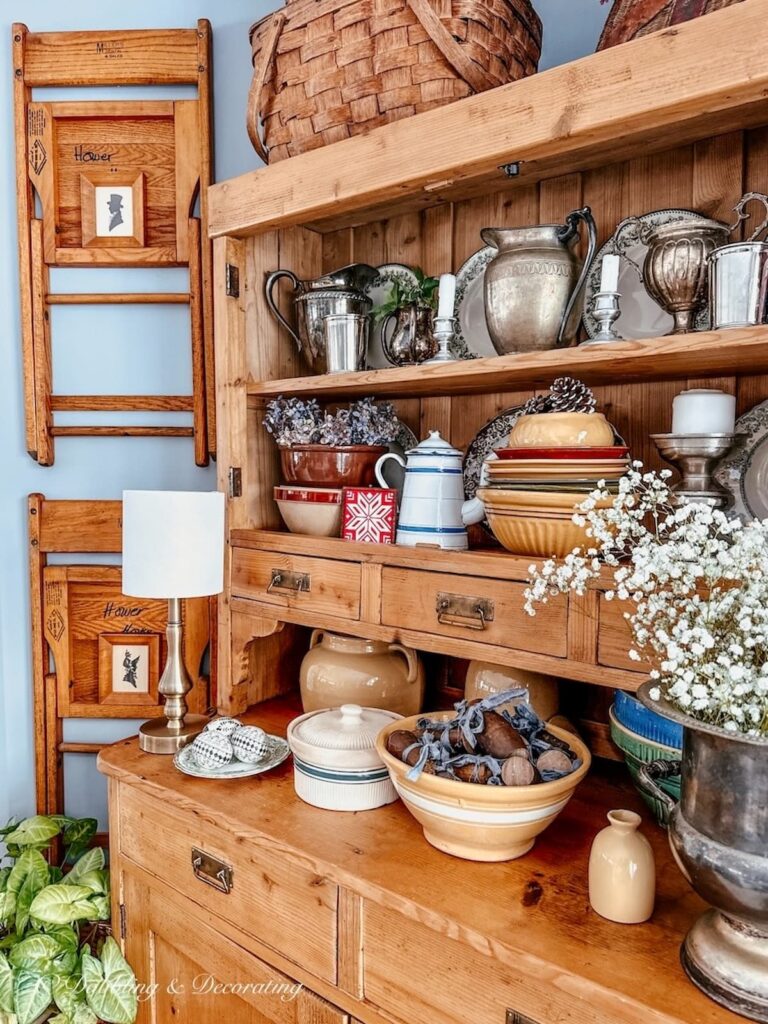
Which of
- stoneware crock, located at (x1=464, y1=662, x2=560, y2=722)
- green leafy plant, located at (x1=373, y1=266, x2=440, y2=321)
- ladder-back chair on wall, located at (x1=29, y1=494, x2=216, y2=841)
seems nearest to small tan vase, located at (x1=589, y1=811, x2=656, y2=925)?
stoneware crock, located at (x1=464, y1=662, x2=560, y2=722)

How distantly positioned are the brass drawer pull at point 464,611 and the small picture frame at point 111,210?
4.14ft

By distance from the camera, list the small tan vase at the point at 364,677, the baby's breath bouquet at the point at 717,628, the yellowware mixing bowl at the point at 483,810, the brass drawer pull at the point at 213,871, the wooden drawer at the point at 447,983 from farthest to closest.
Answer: the small tan vase at the point at 364,677, the brass drawer pull at the point at 213,871, the yellowware mixing bowl at the point at 483,810, the wooden drawer at the point at 447,983, the baby's breath bouquet at the point at 717,628

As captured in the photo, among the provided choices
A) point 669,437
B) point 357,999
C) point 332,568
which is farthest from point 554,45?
point 357,999

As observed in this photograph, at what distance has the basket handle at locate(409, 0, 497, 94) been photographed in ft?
3.61

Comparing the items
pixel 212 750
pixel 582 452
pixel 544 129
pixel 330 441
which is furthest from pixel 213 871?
pixel 544 129

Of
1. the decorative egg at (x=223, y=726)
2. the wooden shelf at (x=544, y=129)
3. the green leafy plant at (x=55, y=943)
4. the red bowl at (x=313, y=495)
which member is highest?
the wooden shelf at (x=544, y=129)

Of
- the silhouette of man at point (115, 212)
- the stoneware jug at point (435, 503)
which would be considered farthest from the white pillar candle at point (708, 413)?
the silhouette of man at point (115, 212)

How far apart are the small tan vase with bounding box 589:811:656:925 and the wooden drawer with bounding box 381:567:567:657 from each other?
0.89 ft

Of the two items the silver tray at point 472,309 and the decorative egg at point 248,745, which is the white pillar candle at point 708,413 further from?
the decorative egg at point 248,745

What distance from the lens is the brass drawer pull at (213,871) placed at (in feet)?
3.65

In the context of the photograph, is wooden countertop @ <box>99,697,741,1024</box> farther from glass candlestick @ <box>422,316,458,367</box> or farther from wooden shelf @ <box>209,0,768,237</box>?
wooden shelf @ <box>209,0,768,237</box>

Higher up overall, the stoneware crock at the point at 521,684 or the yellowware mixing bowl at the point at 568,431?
the yellowware mixing bowl at the point at 568,431

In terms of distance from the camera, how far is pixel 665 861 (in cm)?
98

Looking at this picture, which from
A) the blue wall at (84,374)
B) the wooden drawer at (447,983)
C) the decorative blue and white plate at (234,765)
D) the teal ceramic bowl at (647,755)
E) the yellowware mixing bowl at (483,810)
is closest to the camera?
the wooden drawer at (447,983)
